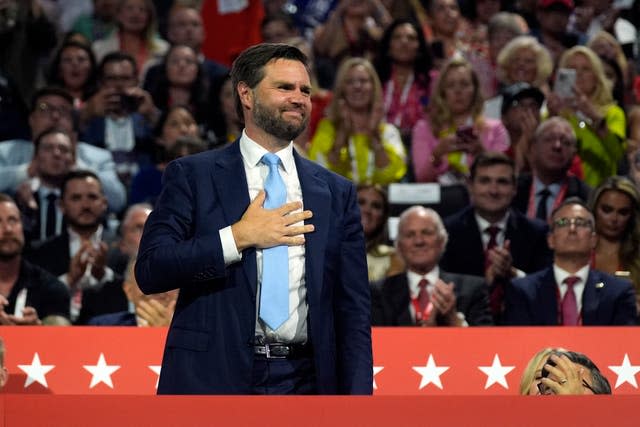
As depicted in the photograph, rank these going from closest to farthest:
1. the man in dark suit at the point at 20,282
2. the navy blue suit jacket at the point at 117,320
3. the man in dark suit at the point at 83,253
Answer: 1. the navy blue suit jacket at the point at 117,320
2. the man in dark suit at the point at 20,282
3. the man in dark suit at the point at 83,253

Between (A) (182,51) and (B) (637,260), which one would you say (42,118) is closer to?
(A) (182,51)


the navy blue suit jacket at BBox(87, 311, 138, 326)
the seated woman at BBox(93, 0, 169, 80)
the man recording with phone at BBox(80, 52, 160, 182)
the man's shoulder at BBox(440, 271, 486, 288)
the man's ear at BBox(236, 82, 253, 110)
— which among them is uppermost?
the seated woman at BBox(93, 0, 169, 80)

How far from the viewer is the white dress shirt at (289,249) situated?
3.76 metres

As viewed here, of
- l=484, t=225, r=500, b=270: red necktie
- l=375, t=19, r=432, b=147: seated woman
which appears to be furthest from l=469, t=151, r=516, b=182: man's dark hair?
l=375, t=19, r=432, b=147: seated woman

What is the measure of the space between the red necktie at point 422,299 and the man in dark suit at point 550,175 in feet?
4.84

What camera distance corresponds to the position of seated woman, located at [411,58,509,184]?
8789 millimetres

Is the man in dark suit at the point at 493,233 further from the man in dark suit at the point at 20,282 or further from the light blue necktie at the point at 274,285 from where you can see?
the light blue necktie at the point at 274,285

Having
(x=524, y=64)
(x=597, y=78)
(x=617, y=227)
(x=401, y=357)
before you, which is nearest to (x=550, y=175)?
(x=617, y=227)

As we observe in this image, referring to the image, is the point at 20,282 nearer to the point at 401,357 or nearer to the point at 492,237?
the point at 401,357

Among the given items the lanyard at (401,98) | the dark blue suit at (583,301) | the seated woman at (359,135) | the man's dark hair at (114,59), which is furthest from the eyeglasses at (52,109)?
the dark blue suit at (583,301)

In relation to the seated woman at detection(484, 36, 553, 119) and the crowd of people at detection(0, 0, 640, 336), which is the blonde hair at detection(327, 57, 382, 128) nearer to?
the crowd of people at detection(0, 0, 640, 336)

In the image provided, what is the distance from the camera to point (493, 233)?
7.82 metres

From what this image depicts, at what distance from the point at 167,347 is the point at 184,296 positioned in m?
0.15

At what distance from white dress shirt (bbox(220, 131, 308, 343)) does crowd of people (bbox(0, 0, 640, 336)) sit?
8.67 feet
